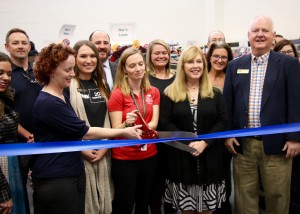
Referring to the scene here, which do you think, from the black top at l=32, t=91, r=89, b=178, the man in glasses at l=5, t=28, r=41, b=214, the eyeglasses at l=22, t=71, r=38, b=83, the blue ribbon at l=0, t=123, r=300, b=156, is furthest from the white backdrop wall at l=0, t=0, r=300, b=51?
the black top at l=32, t=91, r=89, b=178

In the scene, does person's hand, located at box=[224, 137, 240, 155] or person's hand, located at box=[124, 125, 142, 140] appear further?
person's hand, located at box=[224, 137, 240, 155]

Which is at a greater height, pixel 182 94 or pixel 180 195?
pixel 182 94

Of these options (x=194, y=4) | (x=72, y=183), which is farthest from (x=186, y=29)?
(x=72, y=183)

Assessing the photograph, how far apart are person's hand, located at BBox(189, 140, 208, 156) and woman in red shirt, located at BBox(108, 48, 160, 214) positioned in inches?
13.9

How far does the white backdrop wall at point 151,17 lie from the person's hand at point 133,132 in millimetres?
4617

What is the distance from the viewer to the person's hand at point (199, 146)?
88.1 inches

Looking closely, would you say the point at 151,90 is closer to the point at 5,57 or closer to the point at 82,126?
the point at 82,126

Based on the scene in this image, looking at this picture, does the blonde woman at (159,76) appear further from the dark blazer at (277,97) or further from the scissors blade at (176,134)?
the dark blazer at (277,97)

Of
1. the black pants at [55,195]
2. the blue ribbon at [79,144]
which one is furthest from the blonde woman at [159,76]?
the black pants at [55,195]

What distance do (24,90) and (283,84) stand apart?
2.29m

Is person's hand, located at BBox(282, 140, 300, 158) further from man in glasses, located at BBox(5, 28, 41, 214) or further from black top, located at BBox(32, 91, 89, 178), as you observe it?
man in glasses, located at BBox(5, 28, 41, 214)

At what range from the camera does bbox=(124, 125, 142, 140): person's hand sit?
204 centimetres

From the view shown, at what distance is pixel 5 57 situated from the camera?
7.41ft

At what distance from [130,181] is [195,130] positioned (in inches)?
26.4
